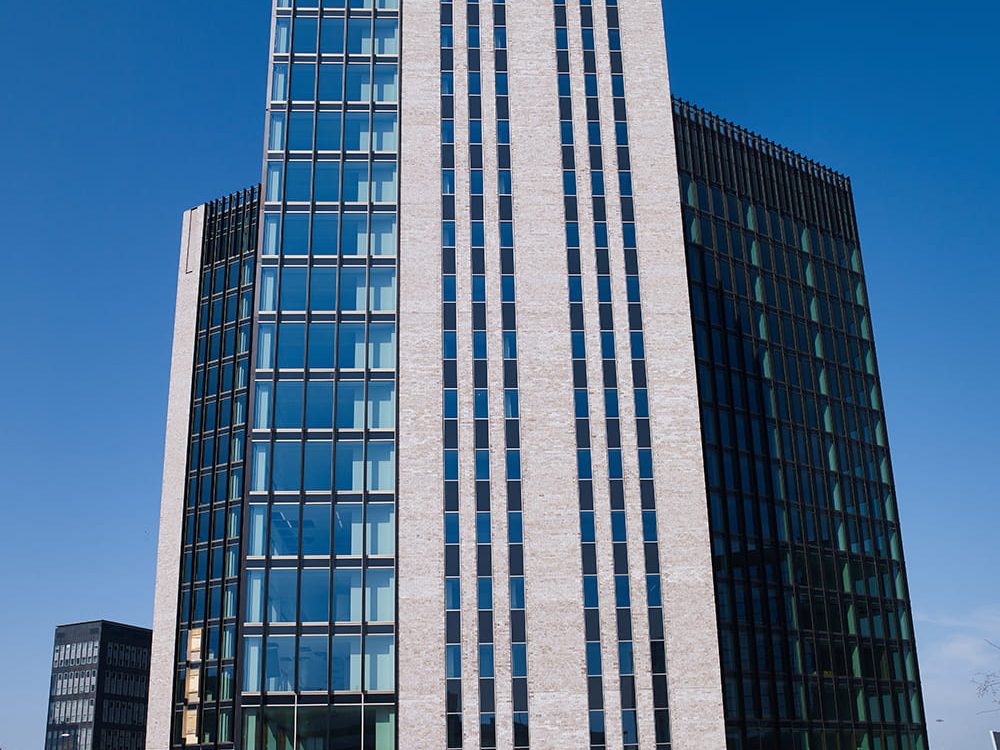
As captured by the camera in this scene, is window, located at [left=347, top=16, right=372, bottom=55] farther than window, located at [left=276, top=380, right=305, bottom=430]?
Yes

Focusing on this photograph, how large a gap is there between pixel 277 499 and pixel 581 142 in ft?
93.4

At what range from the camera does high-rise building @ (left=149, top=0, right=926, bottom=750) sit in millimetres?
59000

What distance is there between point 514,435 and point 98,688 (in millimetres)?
150653

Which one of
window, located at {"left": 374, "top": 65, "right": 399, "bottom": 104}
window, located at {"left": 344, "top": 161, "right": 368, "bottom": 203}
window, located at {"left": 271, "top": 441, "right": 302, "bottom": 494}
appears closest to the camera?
window, located at {"left": 271, "top": 441, "right": 302, "bottom": 494}

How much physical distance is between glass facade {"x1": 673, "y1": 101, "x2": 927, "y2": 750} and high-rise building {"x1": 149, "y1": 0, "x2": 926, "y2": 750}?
32cm

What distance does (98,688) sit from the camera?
619ft

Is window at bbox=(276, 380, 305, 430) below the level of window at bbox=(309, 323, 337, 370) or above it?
below

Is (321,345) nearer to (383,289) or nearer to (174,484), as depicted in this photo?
(383,289)

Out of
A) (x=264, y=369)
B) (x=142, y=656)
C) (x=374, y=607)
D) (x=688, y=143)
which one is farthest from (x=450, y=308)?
(x=142, y=656)

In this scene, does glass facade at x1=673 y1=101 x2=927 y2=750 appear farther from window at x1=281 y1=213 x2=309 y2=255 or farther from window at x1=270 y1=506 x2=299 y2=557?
window at x1=281 y1=213 x2=309 y2=255

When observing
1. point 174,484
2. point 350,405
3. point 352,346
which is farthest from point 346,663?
point 174,484

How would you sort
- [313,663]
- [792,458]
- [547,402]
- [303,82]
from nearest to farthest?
[313,663] → [547,402] → [303,82] → [792,458]

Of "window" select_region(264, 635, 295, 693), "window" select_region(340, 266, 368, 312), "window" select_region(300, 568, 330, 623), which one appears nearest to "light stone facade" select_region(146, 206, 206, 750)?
"window" select_region(264, 635, 295, 693)

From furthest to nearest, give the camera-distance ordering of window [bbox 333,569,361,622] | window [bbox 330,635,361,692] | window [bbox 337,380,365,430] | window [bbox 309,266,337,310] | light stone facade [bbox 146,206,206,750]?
light stone facade [bbox 146,206,206,750] < window [bbox 309,266,337,310] < window [bbox 337,380,365,430] < window [bbox 333,569,361,622] < window [bbox 330,635,361,692]
